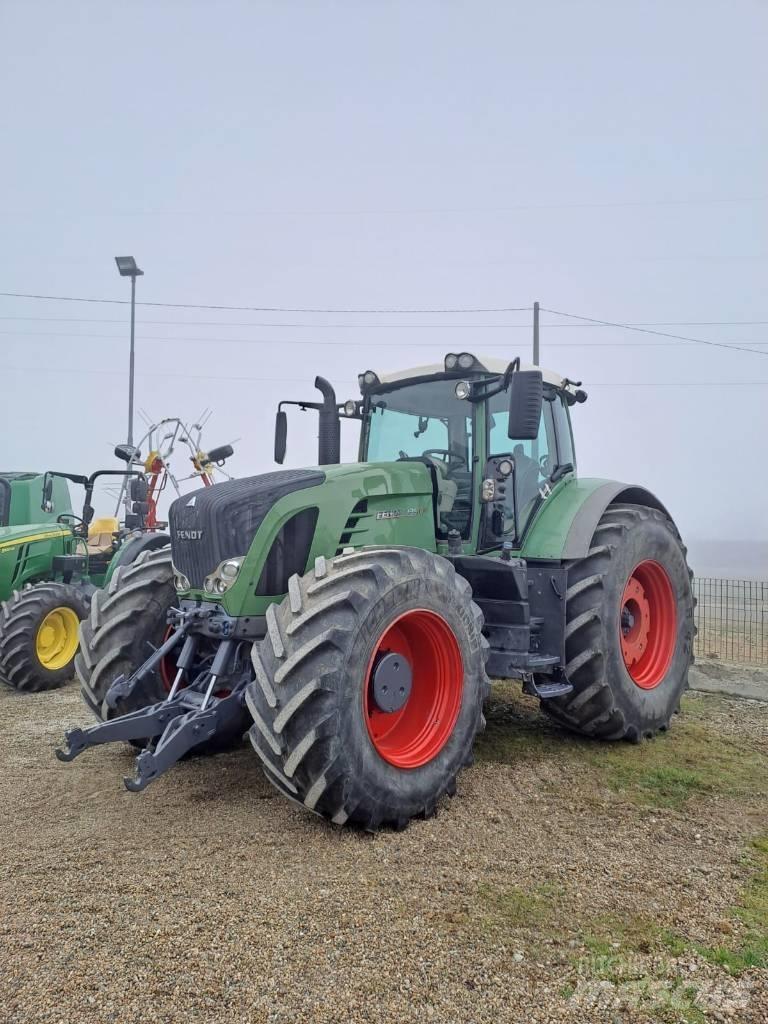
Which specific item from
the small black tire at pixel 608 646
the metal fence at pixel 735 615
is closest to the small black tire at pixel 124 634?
the small black tire at pixel 608 646

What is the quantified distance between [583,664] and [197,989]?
10.7ft

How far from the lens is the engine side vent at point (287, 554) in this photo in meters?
4.18

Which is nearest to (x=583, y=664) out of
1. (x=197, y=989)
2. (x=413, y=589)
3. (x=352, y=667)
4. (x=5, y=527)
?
(x=413, y=589)

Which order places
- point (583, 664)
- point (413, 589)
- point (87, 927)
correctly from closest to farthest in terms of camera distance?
point (87, 927), point (413, 589), point (583, 664)

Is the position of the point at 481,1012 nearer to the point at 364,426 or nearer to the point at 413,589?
the point at 413,589

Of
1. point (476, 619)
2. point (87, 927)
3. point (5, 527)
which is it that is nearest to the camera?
point (87, 927)

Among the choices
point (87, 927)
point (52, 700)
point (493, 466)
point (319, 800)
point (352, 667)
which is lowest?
point (52, 700)

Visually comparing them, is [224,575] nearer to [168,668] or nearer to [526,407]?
[168,668]

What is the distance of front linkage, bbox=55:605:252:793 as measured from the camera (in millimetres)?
3452

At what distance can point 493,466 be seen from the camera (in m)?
5.22

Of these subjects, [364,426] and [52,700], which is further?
[52,700]

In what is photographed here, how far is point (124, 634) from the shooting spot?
4488 millimetres

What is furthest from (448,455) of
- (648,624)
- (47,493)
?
(47,493)

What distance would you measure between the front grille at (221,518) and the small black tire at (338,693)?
0.61 metres
